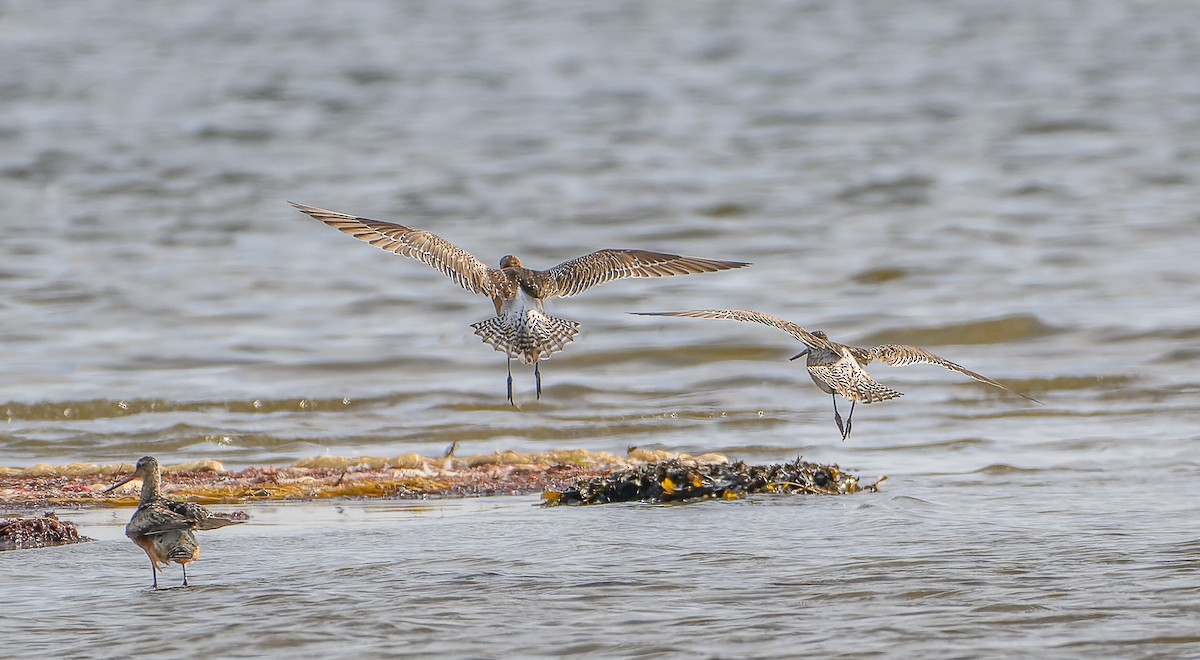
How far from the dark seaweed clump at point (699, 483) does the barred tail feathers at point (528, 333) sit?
668 millimetres

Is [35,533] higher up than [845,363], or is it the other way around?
[845,363]

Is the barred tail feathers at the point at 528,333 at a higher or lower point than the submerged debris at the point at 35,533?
higher

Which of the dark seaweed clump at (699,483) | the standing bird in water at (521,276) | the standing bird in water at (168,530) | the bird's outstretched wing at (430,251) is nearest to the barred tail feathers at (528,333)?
the standing bird in water at (521,276)

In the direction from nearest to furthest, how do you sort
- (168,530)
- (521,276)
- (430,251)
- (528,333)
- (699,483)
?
(168,530)
(699,483)
(528,333)
(430,251)
(521,276)

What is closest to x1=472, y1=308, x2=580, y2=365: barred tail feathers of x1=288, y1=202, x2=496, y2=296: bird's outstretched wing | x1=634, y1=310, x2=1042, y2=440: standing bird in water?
x1=288, y1=202, x2=496, y2=296: bird's outstretched wing

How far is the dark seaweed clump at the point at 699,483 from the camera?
7566 mm

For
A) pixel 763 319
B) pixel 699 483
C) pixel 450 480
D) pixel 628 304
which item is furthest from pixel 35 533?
pixel 628 304

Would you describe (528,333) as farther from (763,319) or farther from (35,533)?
(35,533)

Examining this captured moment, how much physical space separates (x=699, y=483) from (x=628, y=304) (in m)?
7.44

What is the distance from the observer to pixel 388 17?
34250mm

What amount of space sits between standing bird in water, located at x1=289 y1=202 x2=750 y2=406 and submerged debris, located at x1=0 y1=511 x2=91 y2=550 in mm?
1824

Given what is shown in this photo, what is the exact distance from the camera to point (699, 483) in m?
7.60

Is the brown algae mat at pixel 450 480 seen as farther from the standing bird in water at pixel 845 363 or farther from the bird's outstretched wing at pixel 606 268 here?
the bird's outstretched wing at pixel 606 268

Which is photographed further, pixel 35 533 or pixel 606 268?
pixel 606 268
